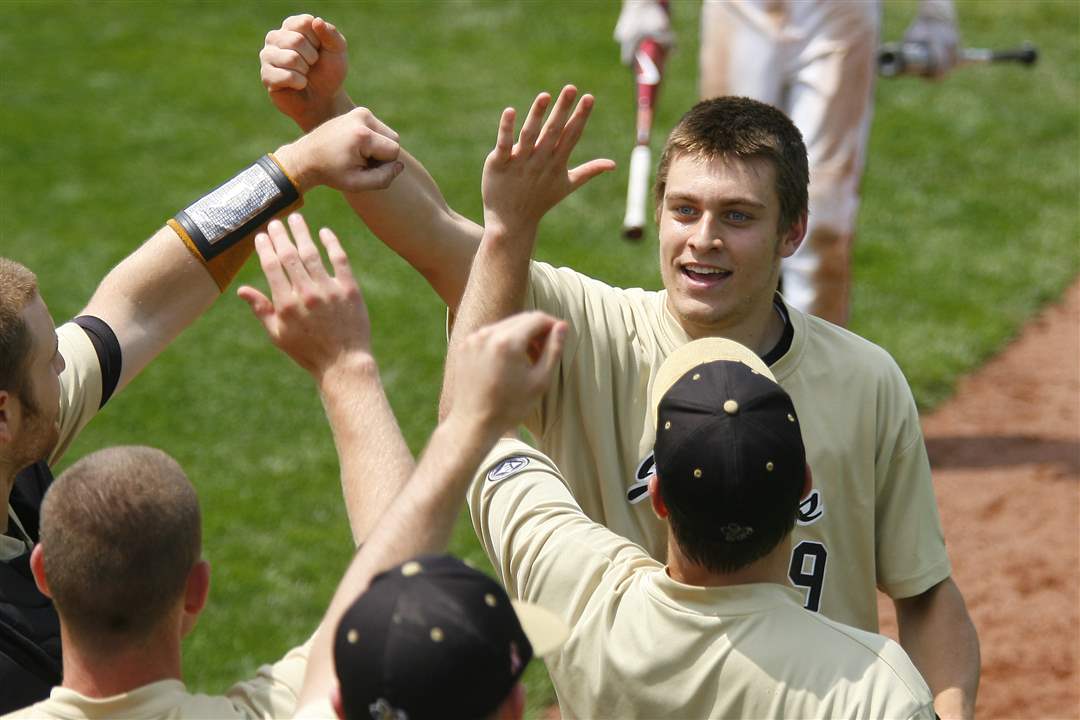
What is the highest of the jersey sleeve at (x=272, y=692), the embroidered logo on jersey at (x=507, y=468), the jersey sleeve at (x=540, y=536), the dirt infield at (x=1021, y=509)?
the embroidered logo on jersey at (x=507, y=468)

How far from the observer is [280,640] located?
5859 mm

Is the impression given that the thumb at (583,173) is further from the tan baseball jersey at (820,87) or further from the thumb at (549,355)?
the tan baseball jersey at (820,87)

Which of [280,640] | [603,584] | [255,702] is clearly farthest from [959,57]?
[255,702]

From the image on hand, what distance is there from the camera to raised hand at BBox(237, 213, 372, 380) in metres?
2.62

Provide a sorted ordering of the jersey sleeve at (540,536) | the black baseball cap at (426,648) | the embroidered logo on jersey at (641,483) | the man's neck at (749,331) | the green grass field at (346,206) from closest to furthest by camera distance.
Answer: the black baseball cap at (426,648), the jersey sleeve at (540,536), the embroidered logo on jersey at (641,483), the man's neck at (749,331), the green grass field at (346,206)

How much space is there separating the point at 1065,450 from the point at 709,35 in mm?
2731

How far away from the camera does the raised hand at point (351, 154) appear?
3381 mm

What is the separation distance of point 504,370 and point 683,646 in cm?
64

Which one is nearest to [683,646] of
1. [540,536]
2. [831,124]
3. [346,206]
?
[540,536]

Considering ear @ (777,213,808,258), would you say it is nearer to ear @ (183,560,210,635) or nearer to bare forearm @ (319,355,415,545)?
bare forearm @ (319,355,415,545)

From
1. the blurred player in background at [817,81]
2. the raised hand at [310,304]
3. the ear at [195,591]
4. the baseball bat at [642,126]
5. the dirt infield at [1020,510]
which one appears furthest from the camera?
the blurred player in background at [817,81]

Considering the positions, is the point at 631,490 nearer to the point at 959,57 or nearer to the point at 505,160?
the point at 505,160

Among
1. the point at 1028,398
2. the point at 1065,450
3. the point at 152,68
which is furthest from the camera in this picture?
the point at 152,68

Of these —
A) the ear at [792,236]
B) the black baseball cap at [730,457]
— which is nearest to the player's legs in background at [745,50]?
the ear at [792,236]
